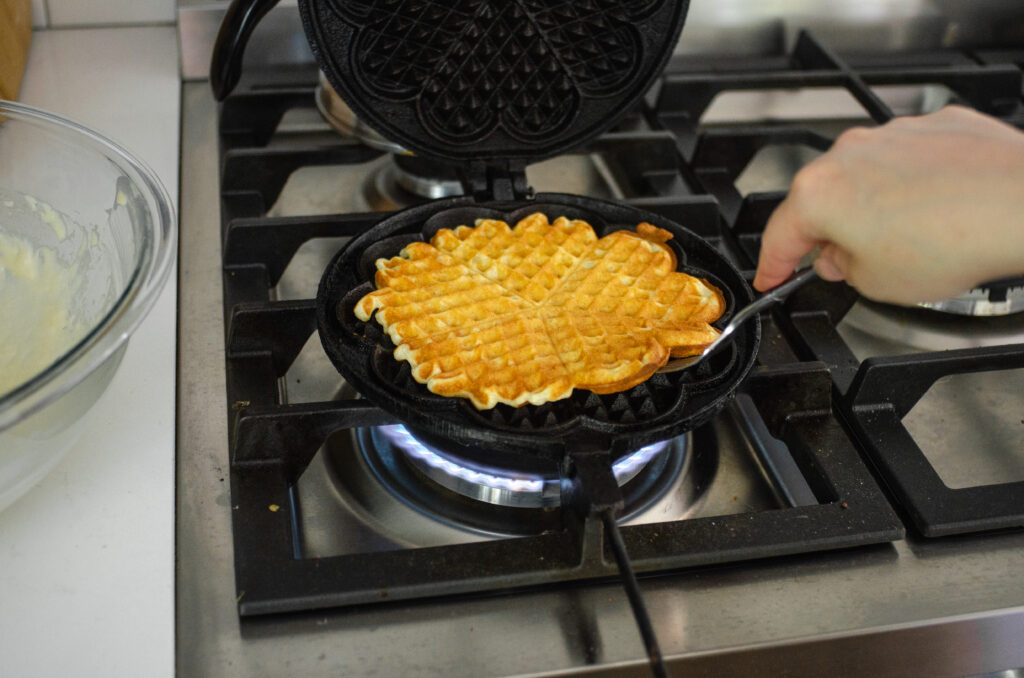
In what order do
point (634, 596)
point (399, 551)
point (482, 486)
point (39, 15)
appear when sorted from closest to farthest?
point (634, 596) < point (399, 551) < point (482, 486) < point (39, 15)

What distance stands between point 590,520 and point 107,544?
440 millimetres

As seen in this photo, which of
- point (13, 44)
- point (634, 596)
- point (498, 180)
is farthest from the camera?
point (13, 44)

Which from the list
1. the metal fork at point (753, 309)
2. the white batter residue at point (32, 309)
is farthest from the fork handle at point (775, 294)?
the white batter residue at point (32, 309)

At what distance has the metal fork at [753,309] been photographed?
3.21ft

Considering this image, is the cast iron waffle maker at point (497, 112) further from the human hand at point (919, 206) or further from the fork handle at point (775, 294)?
the human hand at point (919, 206)

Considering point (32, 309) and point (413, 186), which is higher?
point (413, 186)

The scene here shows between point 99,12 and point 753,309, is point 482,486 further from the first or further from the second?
point 99,12

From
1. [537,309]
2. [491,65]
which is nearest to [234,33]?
[491,65]

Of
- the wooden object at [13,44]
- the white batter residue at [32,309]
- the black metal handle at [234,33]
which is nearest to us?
the white batter residue at [32,309]

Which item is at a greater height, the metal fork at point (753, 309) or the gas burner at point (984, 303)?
the gas burner at point (984, 303)

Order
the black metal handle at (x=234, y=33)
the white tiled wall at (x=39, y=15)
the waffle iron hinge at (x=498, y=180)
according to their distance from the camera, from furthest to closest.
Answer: the white tiled wall at (x=39, y=15)
the waffle iron hinge at (x=498, y=180)
the black metal handle at (x=234, y=33)

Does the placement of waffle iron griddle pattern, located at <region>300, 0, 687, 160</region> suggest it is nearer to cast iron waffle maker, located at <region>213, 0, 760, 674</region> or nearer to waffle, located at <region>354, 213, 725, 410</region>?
cast iron waffle maker, located at <region>213, 0, 760, 674</region>

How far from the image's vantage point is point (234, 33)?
1146 millimetres

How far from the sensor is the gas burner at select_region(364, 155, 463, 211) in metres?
1.47
